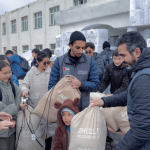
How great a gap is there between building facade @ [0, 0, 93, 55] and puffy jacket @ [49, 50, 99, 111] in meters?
10.8

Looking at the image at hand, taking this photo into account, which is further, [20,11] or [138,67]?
[20,11]

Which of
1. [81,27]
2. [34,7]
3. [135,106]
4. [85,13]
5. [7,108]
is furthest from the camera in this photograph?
[34,7]

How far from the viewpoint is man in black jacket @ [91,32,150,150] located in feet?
3.78

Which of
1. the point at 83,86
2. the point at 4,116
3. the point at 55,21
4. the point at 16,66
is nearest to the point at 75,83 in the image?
the point at 83,86

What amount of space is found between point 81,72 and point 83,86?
0.21 metres

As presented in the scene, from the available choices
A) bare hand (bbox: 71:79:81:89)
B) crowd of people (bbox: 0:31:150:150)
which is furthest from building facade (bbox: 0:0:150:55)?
bare hand (bbox: 71:79:81:89)

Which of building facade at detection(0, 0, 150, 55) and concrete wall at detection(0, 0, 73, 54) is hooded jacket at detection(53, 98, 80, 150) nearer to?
building facade at detection(0, 0, 150, 55)

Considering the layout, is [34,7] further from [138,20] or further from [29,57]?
[138,20]

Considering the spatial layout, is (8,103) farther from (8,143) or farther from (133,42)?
(133,42)

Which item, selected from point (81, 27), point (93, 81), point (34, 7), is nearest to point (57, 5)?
point (34, 7)

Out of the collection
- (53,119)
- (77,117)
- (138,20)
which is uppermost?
(138,20)

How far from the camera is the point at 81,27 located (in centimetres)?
965

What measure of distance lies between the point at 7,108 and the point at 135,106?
1.66m

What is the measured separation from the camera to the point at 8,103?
2379 millimetres
